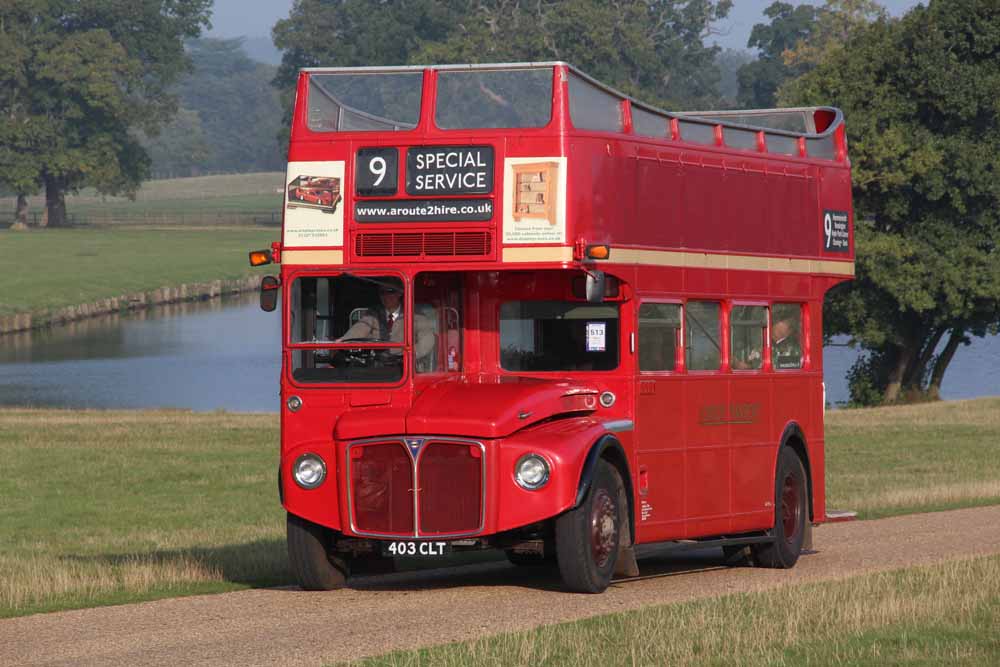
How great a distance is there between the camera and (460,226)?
14.5 meters

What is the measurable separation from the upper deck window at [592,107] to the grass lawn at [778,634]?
367 centimetres

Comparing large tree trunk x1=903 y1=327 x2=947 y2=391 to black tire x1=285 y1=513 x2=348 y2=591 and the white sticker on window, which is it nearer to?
the white sticker on window

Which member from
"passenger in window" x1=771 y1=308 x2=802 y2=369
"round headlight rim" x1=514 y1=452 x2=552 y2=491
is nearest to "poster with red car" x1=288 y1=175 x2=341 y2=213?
"round headlight rim" x1=514 y1=452 x2=552 y2=491

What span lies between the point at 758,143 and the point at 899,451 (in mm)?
21649

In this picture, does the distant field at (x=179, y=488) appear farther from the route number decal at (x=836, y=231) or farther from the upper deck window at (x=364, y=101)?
the route number decal at (x=836, y=231)

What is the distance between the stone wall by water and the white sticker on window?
226 ft

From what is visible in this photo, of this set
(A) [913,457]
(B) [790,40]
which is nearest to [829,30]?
(B) [790,40]

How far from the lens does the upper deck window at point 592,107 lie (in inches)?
577

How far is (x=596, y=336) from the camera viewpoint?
15.1 meters

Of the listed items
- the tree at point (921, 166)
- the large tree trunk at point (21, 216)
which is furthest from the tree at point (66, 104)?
the tree at point (921, 166)

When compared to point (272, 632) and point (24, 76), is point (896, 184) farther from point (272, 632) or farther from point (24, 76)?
point (24, 76)

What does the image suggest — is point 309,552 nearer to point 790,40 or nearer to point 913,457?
point 913,457

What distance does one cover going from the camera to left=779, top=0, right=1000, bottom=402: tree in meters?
49.8

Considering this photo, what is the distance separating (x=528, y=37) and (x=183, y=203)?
5402cm
